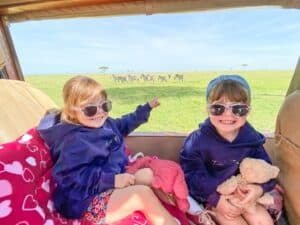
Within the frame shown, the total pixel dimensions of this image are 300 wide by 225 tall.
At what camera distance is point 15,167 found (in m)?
1.68

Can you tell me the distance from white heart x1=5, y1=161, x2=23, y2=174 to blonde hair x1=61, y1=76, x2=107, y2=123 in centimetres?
29

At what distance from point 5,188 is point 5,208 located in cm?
8

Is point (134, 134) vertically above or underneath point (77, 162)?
underneath

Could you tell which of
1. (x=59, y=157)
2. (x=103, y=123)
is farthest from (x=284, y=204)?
(x=59, y=157)

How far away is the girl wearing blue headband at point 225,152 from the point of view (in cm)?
190

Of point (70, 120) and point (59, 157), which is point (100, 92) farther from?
point (59, 157)

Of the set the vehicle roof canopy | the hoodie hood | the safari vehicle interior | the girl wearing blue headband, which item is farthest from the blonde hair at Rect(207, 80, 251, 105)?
the vehicle roof canopy

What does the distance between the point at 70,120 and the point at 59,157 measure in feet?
0.56

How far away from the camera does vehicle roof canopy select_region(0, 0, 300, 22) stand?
2477 millimetres

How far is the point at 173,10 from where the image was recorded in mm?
2564

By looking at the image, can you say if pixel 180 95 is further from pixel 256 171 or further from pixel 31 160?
pixel 31 160

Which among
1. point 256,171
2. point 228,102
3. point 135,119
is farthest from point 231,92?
point 135,119

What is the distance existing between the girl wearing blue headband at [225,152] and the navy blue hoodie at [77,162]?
365mm

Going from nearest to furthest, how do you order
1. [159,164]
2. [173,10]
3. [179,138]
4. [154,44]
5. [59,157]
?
[59,157]
[159,164]
[179,138]
[173,10]
[154,44]
